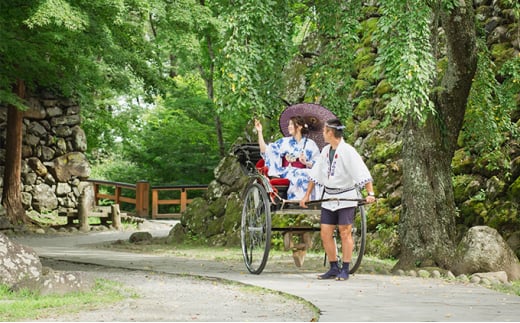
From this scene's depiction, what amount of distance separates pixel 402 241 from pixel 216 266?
2.50 meters

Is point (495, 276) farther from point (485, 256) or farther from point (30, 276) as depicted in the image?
point (30, 276)

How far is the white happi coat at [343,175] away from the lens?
28.1ft

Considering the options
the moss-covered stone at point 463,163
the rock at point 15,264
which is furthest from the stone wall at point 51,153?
the rock at point 15,264

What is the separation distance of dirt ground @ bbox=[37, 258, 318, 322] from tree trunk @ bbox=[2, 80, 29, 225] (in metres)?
13.0

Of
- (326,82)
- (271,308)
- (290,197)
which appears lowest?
(271,308)

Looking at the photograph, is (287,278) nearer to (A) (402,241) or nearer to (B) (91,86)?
(A) (402,241)

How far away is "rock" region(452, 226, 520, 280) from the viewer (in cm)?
940

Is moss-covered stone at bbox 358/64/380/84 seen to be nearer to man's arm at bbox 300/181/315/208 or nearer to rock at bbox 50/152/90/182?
man's arm at bbox 300/181/315/208

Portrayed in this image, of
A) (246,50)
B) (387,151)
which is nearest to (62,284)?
(246,50)

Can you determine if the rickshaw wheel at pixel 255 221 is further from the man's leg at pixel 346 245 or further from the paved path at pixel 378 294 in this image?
the man's leg at pixel 346 245

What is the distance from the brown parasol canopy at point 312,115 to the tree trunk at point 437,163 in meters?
1.18

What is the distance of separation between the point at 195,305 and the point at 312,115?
369cm

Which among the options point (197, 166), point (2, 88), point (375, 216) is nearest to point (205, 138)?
point (197, 166)

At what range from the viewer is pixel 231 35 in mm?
9859
